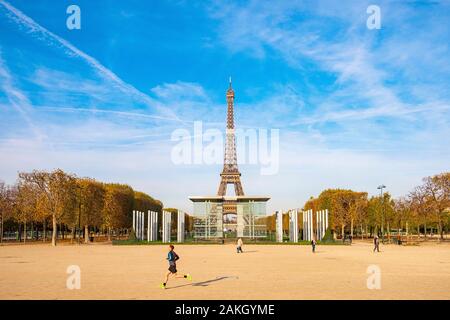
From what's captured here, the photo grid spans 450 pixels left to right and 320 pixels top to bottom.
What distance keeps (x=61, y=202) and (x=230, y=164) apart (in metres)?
57.4

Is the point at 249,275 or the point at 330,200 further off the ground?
the point at 330,200

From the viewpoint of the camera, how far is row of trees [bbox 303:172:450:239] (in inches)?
2413

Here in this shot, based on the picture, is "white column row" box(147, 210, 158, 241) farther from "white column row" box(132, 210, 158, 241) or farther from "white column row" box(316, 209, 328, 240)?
"white column row" box(316, 209, 328, 240)

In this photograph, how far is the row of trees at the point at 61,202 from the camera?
55312 millimetres

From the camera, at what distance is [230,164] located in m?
108

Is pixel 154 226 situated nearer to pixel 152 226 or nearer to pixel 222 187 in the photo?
pixel 152 226

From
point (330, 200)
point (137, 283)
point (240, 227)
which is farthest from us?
point (330, 200)

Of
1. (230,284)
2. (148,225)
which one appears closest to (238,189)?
(148,225)

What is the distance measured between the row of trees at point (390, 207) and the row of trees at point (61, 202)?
35707 mm

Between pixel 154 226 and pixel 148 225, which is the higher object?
pixel 148 225
